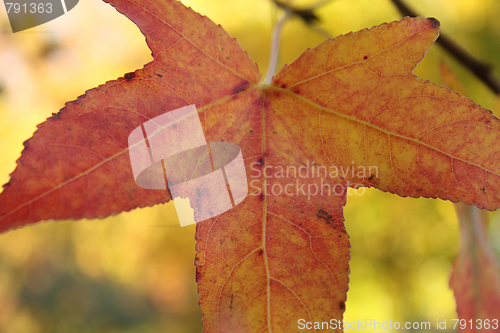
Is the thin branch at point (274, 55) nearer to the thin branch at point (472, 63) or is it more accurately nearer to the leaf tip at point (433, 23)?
the leaf tip at point (433, 23)

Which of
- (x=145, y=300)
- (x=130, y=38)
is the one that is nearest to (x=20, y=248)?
(x=145, y=300)

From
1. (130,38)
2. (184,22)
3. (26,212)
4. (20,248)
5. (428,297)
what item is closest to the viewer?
(26,212)

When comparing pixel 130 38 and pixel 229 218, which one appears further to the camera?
pixel 130 38

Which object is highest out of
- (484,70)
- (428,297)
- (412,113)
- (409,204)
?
(409,204)

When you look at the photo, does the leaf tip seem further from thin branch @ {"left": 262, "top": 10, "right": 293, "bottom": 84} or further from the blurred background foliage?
the blurred background foliage

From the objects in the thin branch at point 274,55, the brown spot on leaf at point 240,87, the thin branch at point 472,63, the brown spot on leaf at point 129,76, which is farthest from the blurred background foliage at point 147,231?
the brown spot on leaf at point 129,76

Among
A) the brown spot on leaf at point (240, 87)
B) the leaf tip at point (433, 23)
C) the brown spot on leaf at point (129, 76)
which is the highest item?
the leaf tip at point (433, 23)

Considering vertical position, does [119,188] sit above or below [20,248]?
below

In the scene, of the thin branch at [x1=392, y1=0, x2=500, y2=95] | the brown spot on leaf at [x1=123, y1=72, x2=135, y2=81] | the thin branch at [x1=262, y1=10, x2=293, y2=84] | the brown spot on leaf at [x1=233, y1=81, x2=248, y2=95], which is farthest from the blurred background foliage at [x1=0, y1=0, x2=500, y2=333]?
the brown spot on leaf at [x1=123, y1=72, x2=135, y2=81]

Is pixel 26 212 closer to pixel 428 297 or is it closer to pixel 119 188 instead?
pixel 119 188

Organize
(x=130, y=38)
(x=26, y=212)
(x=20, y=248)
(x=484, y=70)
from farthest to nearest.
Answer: (x=20, y=248), (x=130, y=38), (x=484, y=70), (x=26, y=212)
